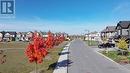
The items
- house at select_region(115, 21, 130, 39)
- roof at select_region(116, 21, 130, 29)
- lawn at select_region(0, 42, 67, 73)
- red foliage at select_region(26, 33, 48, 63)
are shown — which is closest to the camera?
red foliage at select_region(26, 33, 48, 63)

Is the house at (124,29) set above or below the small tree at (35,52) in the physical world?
above

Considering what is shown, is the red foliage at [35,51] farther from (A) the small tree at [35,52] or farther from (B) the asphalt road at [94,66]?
(B) the asphalt road at [94,66]

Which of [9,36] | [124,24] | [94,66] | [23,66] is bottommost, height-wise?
[23,66]

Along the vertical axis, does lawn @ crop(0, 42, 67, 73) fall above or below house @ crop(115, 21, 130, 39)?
below

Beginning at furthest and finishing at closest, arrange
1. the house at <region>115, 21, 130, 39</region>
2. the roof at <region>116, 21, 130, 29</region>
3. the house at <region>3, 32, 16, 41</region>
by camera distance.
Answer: the house at <region>3, 32, 16, 41</region>, the roof at <region>116, 21, 130, 29</region>, the house at <region>115, 21, 130, 39</region>

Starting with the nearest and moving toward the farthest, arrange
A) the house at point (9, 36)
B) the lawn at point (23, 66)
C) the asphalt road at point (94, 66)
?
the asphalt road at point (94, 66)
the lawn at point (23, 66)
the house at point (9, 36)

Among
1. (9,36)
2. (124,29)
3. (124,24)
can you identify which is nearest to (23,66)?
(124,29)

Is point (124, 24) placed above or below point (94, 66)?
above

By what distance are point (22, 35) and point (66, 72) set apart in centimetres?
15026

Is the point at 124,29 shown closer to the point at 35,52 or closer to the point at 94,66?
the point at 94,66

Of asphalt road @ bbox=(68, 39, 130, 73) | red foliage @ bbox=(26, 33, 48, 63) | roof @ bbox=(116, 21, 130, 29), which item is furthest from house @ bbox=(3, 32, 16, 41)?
red foliage @ bbox=(26, 33, 48, 63)

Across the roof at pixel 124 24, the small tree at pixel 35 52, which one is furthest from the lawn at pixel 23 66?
the roof at pixel 124 24

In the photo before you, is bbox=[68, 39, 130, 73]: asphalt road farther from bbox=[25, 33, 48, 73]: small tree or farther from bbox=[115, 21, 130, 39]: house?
bbox=[115, 21, 130, 39]: house

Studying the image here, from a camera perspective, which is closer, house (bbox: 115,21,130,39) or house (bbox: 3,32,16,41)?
house (bbox: 115,21,130,39)
